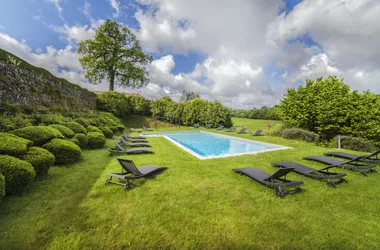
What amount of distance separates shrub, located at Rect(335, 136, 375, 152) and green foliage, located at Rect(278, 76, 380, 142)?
84.4 inches

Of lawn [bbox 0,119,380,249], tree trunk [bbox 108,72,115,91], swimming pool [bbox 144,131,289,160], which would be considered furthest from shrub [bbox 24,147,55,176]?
tree trunk [bbox 108,72,115,91]

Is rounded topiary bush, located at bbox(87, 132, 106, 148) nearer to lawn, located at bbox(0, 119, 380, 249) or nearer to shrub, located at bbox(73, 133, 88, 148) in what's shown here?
shrub, located at bbox(73, 133, 88, 148)

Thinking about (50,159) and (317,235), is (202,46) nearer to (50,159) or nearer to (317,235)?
(50,159)

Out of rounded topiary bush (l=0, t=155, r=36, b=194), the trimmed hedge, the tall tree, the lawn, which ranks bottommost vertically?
the lawn

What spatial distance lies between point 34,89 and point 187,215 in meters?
12.1

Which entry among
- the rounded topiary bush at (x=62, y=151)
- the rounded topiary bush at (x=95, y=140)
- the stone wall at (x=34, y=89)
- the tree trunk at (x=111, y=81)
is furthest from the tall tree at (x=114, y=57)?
the rounded topiary bush at (x=62, y=151)

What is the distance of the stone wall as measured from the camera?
306 inches

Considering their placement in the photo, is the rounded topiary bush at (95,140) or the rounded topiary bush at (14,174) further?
the rounded topiary bush at (95,140)

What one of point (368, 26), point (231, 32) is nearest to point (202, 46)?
point (231, 32)

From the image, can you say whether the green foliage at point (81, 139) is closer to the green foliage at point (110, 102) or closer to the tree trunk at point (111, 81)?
the green foliage at point (110, 102)

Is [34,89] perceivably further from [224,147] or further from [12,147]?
[224,147]

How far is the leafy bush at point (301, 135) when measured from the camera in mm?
11359

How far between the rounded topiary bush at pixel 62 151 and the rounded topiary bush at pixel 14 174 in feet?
5.97

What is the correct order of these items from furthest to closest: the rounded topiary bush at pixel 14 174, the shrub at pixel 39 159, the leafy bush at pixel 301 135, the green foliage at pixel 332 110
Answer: the leafy bush at pixel 301 135, the green foliage at pixel 332 110, the shrub at pixel 39 159, the rounded topiary bush at pixel 14 174
